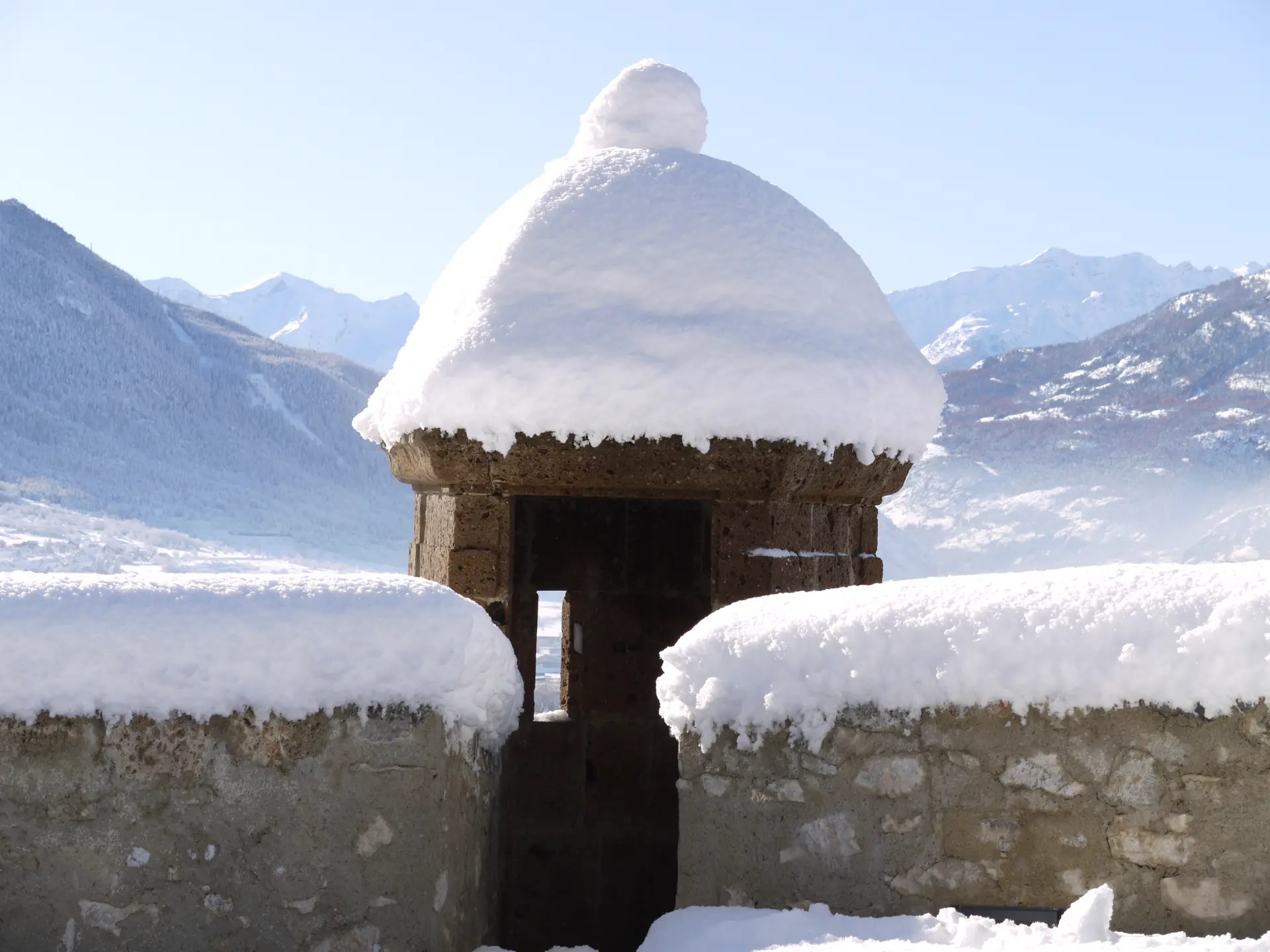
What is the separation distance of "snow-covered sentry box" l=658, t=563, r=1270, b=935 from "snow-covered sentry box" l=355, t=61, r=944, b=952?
3.55 ft

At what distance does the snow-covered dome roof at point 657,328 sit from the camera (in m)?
4.00

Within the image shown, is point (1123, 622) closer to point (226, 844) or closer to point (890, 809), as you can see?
point (890, 809)

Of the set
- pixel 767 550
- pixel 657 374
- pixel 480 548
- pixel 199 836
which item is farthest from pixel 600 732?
pixel 199 836

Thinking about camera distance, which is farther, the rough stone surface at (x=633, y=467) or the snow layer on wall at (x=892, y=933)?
the rough stone surface at (x=633, y=467)

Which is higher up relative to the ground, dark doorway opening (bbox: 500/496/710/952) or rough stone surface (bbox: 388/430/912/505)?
rough stone surface (bbox: 388/430/912/505)

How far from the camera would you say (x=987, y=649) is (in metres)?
2.77

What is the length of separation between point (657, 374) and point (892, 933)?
193 cm

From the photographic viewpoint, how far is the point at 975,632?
2.80 metres

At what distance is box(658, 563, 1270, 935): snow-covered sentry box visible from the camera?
8.69 feet

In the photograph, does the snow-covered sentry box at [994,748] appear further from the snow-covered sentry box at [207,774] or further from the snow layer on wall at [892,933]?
the snow-covered sentry box at [207,774]

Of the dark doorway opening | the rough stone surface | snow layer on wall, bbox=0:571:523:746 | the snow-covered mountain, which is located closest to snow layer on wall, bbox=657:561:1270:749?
snow layer on wall, bbox=0:571:523:746

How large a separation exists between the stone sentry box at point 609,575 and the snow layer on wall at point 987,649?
1051mm

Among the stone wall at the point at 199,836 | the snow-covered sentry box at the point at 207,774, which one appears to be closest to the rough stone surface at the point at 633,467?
the snow-covered sentry box at the point at 207,774

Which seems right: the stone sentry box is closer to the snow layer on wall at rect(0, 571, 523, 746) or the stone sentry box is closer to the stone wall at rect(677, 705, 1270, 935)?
the snow layer on wall at rect(0, 571, 523, 746)
